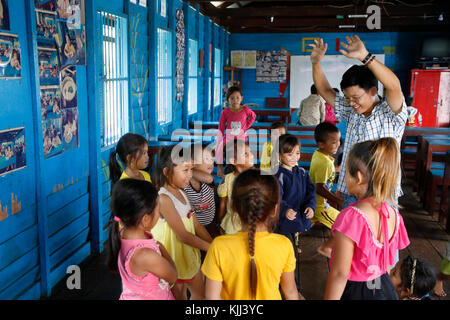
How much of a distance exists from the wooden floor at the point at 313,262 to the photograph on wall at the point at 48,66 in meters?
1.43

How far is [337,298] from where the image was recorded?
1.69 meters

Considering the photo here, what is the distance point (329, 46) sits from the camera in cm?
1162

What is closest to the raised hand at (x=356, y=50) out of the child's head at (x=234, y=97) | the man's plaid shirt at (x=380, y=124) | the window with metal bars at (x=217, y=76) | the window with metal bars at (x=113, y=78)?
the man's plaid shirt at (x=380, y=124)

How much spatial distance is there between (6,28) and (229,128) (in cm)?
287

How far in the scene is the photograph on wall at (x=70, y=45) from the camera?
299 cm

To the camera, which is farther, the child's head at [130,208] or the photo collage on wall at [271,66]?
the photo collage on wall at [271,66]

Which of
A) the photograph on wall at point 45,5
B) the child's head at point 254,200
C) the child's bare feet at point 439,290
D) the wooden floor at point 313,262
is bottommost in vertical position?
the wooden floor at point 313,262

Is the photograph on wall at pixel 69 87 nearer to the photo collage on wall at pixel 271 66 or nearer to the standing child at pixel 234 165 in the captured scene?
the standing child at pixel 234 165

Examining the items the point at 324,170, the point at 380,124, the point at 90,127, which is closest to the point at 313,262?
the point at 324,170

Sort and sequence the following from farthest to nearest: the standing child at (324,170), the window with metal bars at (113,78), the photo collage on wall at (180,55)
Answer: the photo collage on wall at (180,55), the window with metal bars at (113,78), the standing child at (324,170)

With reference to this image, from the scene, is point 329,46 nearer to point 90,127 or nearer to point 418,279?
point 90,127

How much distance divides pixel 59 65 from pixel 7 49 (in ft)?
1.99

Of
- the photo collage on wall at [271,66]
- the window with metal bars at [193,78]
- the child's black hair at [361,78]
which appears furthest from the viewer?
the photo collage on wall at [271,66]
